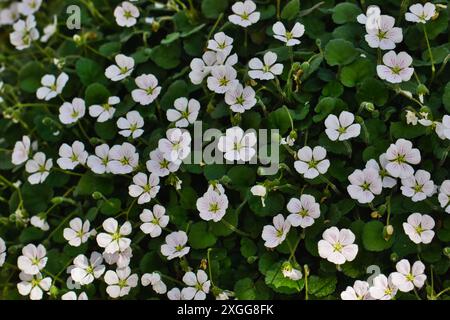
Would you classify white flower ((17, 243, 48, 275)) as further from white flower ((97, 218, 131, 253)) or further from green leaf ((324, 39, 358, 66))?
green leaf ((324, 39, 358, 66))

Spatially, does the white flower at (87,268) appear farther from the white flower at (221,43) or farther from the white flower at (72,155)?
the white flower at (221,43)

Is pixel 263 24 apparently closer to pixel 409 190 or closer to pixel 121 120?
pixel 121 120

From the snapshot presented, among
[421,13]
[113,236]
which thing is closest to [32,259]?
[113,236]

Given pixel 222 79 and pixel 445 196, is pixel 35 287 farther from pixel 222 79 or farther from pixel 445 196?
pixel 445 196

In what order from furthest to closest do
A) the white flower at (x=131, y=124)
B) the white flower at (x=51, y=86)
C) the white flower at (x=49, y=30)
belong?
the white flower at (x=49, y=30), the white flower at (x=51, y=86), the white flower at (x=131, y=124)

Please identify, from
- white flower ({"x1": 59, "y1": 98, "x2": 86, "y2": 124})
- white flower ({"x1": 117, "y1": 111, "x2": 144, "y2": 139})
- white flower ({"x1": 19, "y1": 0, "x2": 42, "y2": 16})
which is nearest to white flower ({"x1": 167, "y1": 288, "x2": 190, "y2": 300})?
white flower ({"x1": 117, "y1": 111, "x2": 144, "y2": 139})

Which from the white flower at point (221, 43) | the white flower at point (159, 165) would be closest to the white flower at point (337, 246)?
the white flower at point (159, 165)
